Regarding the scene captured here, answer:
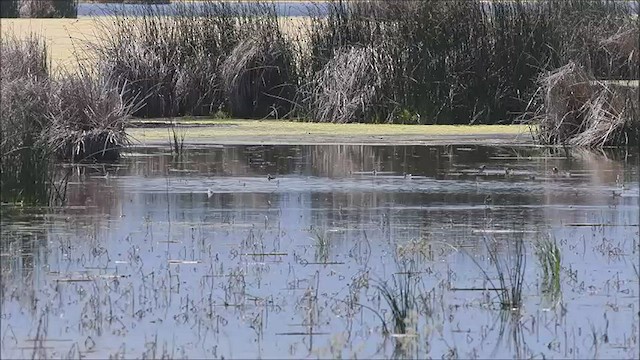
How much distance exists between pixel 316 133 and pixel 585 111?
11.4 feet

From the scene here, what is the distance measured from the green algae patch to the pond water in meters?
2.73

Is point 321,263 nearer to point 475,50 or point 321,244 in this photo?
point 321,244

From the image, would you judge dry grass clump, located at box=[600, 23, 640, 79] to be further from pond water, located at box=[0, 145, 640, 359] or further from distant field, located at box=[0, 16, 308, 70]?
distant field, located at box=[0, 16, 308, 70]

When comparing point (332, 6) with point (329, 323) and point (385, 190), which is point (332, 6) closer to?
point (385, 190)

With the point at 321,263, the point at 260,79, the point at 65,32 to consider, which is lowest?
the point at 321,263

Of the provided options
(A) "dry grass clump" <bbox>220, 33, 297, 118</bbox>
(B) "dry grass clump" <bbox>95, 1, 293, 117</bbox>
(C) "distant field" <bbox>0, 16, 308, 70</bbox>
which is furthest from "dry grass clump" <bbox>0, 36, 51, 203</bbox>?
(C) "distant field" <bbox>0, 16, 308, 70</bbox>

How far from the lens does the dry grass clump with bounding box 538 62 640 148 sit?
17.5 meters

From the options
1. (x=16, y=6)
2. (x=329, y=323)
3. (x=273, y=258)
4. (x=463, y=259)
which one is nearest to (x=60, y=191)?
(x=273, y=258)

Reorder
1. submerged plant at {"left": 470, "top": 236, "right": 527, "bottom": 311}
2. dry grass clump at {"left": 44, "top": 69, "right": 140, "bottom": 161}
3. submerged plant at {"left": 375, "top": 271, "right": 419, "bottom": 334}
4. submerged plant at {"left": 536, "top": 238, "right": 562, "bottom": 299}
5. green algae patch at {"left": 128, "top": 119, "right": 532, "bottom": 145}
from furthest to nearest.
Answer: green algae patch at {"left": 128, "top": 119, "right": 532, "bottom": 145} < dry grass clump at {"left": 44, "top": 69, "right": 140, "bottom": 161} < submerged plant at {"left": 536, "top": 238, "right": 562, "bottom": 299} < submerged plant at {"left": 470, "top": 236, "right": 527, "bottom": 311} < submerged plant at {"left": 375, "top": 271, "right": 419, "bottom": 334}

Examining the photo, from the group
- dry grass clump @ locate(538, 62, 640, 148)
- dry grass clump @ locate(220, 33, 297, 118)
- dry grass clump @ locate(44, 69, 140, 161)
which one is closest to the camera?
dry grass clump @ locate(44, 69, 140, 161)

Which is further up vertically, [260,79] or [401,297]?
[260,79]

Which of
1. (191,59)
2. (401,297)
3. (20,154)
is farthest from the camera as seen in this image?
(191,59)

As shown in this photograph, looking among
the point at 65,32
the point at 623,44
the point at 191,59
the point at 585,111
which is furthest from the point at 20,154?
the point at 65,32

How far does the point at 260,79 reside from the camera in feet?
71.9
